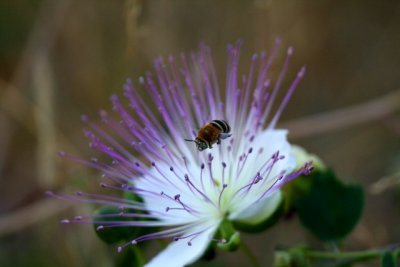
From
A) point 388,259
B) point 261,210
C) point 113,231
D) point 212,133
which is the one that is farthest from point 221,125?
point 388,259

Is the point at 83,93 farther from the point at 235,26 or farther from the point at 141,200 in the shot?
the point at 141,200

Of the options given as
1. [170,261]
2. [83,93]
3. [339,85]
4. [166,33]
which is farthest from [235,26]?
[170,261]

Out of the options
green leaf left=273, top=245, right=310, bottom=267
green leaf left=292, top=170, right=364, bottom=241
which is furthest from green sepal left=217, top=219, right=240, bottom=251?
green leaf left=292, top=170, right=364, bottom=241

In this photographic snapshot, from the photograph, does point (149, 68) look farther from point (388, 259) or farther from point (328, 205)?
point (388, 259)

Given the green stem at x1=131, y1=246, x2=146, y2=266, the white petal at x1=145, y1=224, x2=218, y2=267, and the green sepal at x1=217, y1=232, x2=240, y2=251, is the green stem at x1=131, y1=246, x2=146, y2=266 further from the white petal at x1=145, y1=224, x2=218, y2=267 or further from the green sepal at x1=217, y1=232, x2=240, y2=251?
the green sepal at x1=217, y1=232, x2=240, y2=251

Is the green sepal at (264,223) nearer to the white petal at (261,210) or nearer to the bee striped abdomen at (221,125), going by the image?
the white petal at (261,210)
